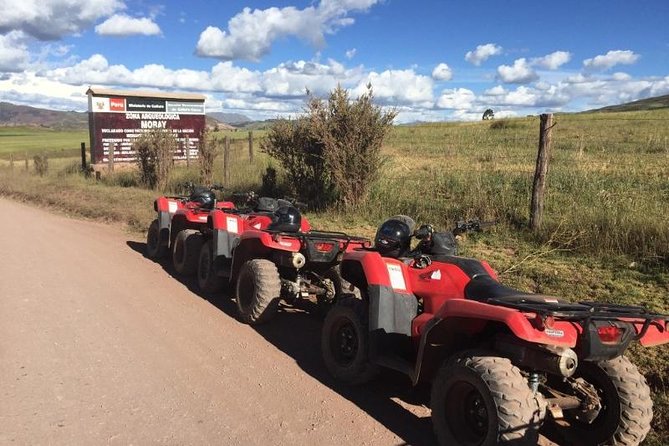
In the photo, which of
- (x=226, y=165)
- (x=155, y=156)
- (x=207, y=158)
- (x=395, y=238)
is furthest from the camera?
(x=155, y=156)

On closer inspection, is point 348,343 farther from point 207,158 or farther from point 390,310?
point 207,158

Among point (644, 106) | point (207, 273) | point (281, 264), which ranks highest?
point (644, 106)

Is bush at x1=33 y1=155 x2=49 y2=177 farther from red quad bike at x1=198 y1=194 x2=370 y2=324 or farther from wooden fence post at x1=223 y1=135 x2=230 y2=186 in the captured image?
red quad bike at x1=198 y1=194 x2=370 y2=324

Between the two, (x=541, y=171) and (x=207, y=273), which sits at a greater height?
(x=541, y=171)

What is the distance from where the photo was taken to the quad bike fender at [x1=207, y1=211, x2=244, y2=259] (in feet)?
22.3

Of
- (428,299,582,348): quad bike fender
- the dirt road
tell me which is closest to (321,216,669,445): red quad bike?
(428,299,582,348): quad bike fender

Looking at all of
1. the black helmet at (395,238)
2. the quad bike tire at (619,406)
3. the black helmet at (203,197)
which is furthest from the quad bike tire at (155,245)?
the quad bike tire at (619,406)

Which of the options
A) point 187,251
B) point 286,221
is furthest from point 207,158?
point 286,221

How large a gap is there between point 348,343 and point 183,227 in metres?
4.50

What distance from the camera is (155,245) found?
9070 mm

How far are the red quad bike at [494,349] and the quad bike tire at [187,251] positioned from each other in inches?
144

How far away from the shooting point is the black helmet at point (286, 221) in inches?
240

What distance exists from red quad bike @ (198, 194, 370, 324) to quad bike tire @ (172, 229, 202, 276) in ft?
3.01

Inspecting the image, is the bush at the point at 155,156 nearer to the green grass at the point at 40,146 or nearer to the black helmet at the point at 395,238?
the black helmet at the point at 395,238
